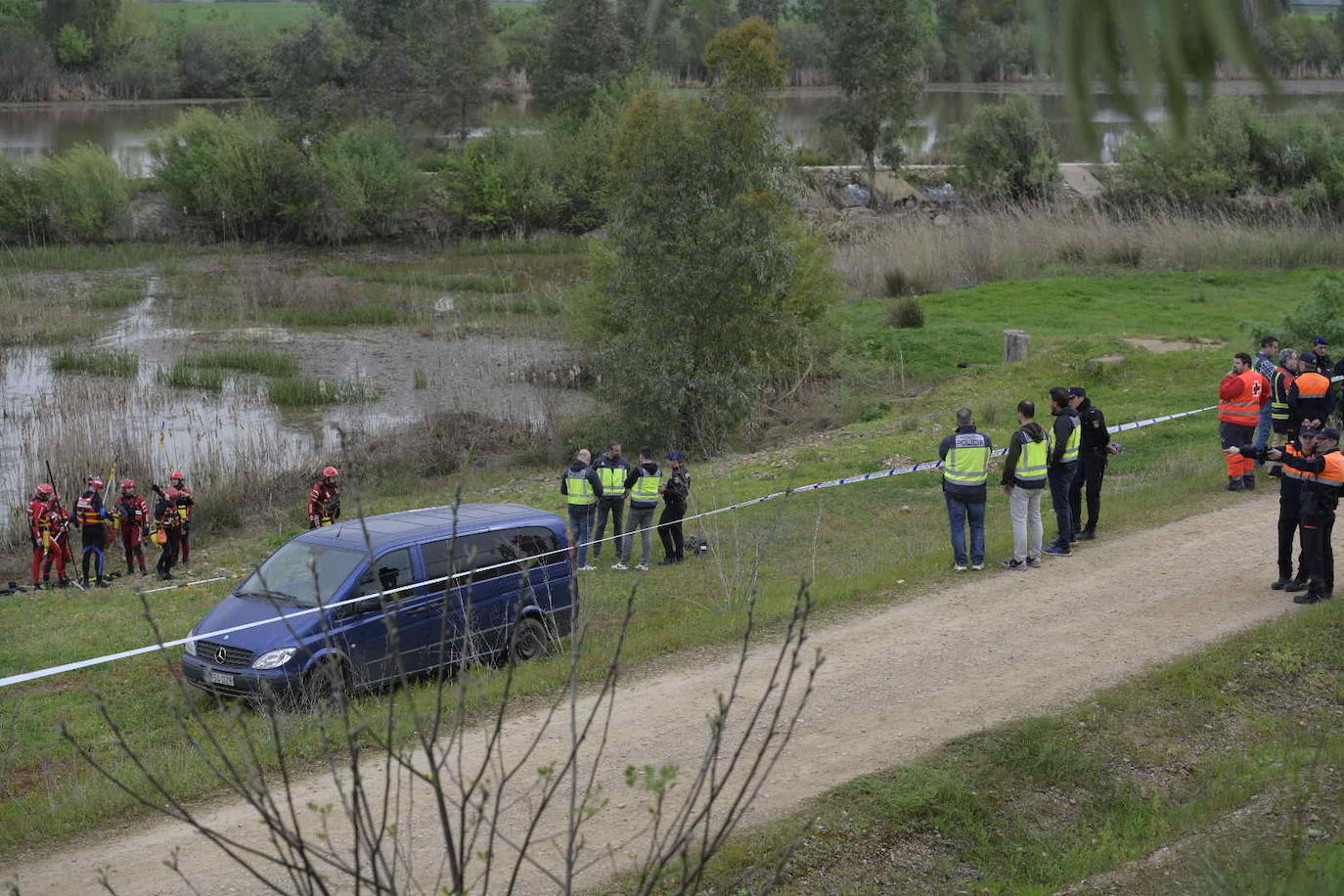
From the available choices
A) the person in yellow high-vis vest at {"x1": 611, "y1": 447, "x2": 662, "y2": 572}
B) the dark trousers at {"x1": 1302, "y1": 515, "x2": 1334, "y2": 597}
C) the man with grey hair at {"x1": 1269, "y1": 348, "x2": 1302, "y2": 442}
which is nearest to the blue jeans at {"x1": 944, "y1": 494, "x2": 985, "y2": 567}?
the dark trousers at {"x1": 1302, "y1": 515, "x2": 1334, "y2": 597}

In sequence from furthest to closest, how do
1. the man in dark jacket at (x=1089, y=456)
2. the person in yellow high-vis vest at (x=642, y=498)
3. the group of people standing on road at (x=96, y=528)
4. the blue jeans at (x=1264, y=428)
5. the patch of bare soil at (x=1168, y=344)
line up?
1. the patch of bare soil at (x=1168, y=344)
2. the group of people standing on road at (x=96, y=528)
3. the blue jeans at (x=1264, y=428)
4. the person in yellow high-vis vest at (x=642, y=498)
5. the man in dark jacket at (x=1089, y=456)

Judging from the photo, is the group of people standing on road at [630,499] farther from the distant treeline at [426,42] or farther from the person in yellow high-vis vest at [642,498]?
the distant treeline at [426,42]

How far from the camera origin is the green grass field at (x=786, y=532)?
11.1 m

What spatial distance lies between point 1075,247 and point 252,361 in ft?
78.1

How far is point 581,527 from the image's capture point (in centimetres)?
1748

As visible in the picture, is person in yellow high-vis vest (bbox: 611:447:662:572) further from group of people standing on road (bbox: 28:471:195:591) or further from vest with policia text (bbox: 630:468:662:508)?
group of people standing on road (bbox: 28:471:195:591)

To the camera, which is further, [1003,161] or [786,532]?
[1003,161]

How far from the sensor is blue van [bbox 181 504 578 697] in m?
11.8

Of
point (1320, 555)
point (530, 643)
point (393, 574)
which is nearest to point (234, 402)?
point (530, 643)

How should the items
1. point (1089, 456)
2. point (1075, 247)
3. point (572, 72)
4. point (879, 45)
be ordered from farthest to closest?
point (572, 72) → point (1075, 247) → point (1089, 456) → point (879, 45)

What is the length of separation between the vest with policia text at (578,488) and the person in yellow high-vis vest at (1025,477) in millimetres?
5104

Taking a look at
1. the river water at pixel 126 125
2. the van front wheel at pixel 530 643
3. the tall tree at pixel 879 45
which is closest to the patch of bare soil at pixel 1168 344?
the river water at pixel 126 125

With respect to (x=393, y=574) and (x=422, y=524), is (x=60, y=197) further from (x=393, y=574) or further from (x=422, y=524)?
(x=393, y=574)

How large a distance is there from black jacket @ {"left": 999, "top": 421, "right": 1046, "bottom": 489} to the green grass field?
1220 millimetres
